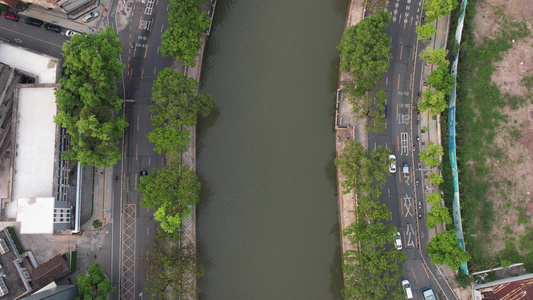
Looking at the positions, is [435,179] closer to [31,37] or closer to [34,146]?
[34,146]

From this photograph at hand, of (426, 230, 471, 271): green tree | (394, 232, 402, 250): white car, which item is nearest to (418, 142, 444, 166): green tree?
(426, 230, 471, 271): green tree

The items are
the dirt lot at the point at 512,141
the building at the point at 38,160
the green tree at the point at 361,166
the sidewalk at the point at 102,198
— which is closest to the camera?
the building at the point at 38,160

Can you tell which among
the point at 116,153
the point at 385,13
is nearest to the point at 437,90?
the point at 385,13

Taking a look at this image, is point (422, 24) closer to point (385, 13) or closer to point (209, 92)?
point (385, 13)

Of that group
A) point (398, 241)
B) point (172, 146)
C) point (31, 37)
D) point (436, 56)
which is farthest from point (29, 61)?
point (398, 241)

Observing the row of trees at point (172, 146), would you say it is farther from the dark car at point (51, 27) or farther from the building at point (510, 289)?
the building at point (510, 289)

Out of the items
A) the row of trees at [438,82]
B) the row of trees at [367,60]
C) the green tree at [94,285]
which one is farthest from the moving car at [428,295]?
the green tree at [94,285]
